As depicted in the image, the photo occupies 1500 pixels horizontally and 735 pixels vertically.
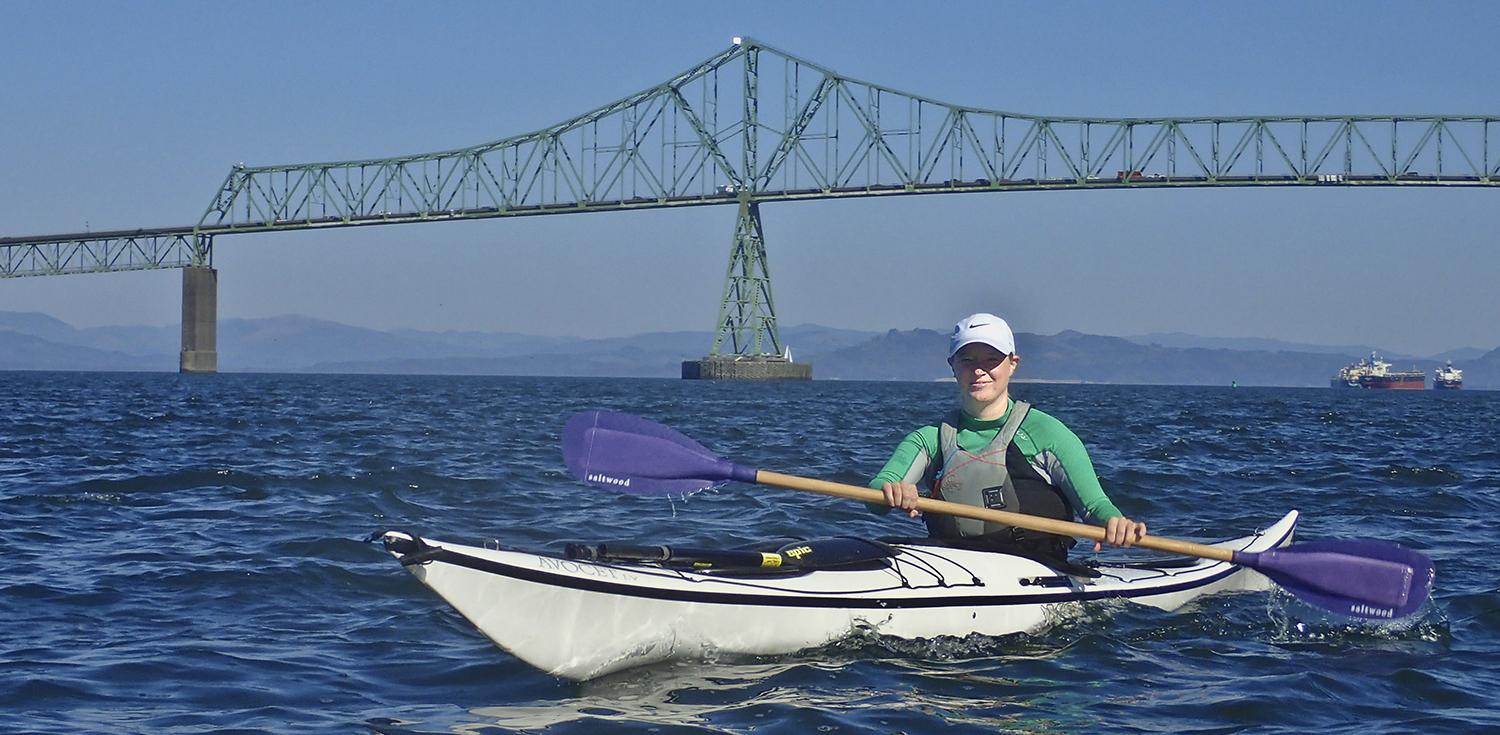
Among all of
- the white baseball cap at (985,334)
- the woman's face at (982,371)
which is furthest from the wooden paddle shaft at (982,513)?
the white baseball cap at (985,334)

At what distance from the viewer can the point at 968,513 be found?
6.09 m

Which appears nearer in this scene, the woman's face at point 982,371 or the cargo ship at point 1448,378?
the woman's face at point 982,371

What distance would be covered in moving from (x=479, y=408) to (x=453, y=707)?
28332 mm

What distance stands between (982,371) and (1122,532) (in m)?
0.88

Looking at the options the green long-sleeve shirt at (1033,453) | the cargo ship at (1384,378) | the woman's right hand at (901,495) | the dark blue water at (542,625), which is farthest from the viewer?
the cargo ship at (1384,378)

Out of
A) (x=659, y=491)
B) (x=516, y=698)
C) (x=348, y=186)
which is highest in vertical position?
(x=348, y=186)

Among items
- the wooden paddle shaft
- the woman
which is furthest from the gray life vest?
the wooden paddle shaft

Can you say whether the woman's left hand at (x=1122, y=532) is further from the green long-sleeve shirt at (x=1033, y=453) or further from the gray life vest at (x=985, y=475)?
the gray life vest at (x=985, y=475)

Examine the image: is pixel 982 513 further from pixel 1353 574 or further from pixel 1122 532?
pixel 1353 574

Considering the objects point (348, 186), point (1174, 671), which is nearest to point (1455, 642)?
point (1174, 671)

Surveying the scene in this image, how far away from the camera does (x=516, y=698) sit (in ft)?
17.4

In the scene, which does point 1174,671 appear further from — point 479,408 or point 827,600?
point 479,408

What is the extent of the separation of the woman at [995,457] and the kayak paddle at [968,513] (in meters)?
0.18

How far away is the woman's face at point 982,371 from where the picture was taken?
609 cm
